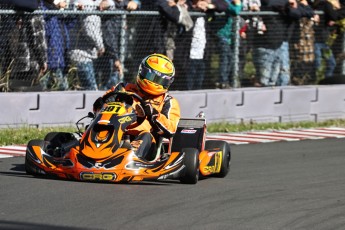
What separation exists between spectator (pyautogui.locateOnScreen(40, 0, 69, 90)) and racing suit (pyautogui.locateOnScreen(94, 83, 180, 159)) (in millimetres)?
3009

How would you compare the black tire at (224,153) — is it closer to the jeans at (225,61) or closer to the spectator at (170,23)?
the spectator at (170,23)

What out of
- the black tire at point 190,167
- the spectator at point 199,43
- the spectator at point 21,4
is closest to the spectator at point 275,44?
the spectator at point 199,43

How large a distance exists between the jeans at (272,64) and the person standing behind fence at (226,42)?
0.57 m

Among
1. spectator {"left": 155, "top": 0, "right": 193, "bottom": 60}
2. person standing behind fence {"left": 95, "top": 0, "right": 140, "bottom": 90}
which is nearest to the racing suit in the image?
person standing behind fence {"left": 95, "top": 0, "right": 140, "bottom": 90}

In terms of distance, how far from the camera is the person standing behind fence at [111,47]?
1344 centimetres

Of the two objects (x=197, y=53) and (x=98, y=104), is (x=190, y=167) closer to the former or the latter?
(x=98, y=104)

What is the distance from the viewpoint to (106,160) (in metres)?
8.91

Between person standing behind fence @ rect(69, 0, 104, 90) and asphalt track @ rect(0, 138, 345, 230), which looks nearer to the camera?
asphalt track @ rect(0, 138, 345, 230)

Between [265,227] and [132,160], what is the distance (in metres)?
1.99

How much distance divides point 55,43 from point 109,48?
3.13 ft

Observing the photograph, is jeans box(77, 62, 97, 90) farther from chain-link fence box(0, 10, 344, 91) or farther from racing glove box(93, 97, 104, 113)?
racing glove box(93, 97, 104, 113)

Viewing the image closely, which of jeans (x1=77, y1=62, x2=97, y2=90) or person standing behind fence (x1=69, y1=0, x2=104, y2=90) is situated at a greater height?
person standing behind fence (x1=69, y1=0, x2=104, y2=90)

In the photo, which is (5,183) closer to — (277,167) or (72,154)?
(72,154)

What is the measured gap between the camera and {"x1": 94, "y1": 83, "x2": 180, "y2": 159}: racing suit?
9.40 m
